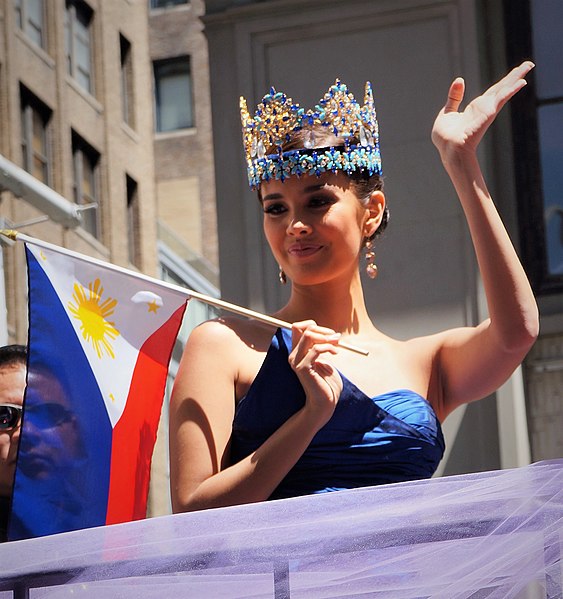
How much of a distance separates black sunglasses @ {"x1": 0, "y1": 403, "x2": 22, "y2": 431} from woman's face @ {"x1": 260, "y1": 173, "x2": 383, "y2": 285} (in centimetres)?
102

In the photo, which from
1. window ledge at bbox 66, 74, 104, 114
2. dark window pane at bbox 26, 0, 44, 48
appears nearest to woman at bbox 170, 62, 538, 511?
dark window pane at bbox 26, 0, 44, 48

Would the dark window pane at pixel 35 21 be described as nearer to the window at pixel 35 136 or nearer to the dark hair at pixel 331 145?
the window at pixel 35 136

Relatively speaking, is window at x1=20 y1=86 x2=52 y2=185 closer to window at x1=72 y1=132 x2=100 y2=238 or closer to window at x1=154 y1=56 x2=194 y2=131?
window at x1=72 y1=132 x2=100 y2=238

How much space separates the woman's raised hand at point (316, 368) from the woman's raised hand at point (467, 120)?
1.54ft

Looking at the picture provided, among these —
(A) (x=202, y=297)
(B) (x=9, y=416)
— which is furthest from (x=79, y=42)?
(A) (x=202, y=297)

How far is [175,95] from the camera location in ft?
128

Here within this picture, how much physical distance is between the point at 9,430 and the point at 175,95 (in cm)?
3550

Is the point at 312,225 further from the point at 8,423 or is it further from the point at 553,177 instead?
the point at 553,177

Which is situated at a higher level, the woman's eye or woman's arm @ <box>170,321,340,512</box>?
the woman's eye

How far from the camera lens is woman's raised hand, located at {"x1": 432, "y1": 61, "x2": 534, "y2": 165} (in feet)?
10.4

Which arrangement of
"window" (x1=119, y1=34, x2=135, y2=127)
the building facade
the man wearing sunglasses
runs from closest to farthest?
1. the man wearing sunglasses
2. the building facade
3. "window" (x1=119, y1=34, x2=135, y2=127)

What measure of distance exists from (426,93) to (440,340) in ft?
13.9

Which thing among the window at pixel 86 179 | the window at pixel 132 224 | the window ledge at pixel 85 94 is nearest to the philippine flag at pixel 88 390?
the window at pixel 86 179

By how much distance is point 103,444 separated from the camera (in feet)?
11.1
